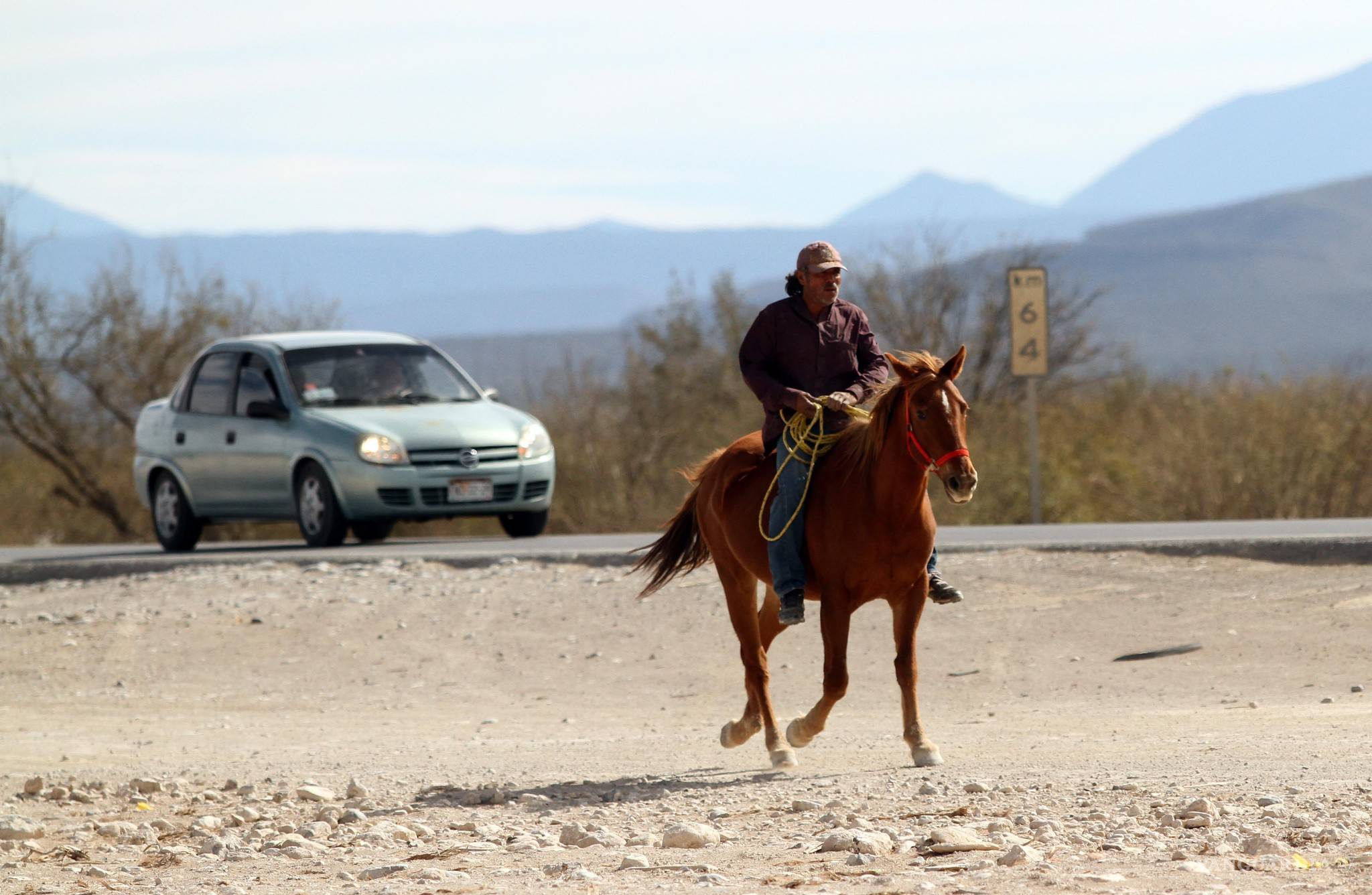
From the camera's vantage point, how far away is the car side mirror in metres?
18.8

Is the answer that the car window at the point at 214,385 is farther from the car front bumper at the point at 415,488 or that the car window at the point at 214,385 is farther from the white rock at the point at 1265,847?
the white rock at the point at 1265,847

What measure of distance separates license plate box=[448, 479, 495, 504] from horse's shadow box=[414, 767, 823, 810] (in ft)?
31.0

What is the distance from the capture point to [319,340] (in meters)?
19.8

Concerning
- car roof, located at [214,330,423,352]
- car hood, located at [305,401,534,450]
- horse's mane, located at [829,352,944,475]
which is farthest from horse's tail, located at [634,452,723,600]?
car roof, located at [214,330,423,352]

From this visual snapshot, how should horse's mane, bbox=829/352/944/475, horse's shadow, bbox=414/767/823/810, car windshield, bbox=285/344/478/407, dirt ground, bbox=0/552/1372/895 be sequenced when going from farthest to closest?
1. car windshield, bbox=285/344/478/407
2. horse's shadow, bbox=414/767/823/810
3. horse's mane, bbox=829/352/944/475
4. dirt ground, bbox=0/552/1372/895

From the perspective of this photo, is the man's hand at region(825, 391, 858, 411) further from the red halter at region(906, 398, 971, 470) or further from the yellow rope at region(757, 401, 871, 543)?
the red halter at region(906, 398, 971, 470)

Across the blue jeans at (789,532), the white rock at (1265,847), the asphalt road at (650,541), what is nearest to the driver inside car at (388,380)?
the asphalt road at (650,541)

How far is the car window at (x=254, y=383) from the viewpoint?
63.6ft

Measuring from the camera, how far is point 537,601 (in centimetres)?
1552

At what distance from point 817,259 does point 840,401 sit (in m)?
0.71

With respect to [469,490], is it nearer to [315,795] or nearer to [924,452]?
[315,795]

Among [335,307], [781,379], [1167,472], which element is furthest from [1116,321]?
[781,379]

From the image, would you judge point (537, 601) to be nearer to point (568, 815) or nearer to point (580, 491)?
point (568, 815)

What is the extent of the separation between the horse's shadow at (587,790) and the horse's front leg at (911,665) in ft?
2.09
